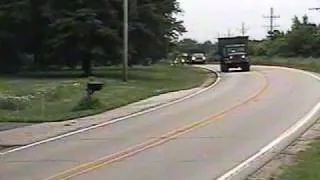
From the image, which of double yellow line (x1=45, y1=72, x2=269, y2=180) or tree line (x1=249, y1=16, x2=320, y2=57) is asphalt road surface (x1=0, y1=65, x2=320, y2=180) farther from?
tree line (x1=249, y1=16, x2=320, y2=57)

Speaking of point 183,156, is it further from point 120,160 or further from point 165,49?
point 165,49

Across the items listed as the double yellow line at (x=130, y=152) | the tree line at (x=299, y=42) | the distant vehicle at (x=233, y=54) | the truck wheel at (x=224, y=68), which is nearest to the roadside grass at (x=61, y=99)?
the double yellow line at (x=130, y=152)

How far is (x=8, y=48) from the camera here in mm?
56500

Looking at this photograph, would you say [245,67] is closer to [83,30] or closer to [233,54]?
[233,54]

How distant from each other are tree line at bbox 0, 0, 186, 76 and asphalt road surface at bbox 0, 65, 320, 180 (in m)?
20.5

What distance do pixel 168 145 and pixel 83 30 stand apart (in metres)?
32.7

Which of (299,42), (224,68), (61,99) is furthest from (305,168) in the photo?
(299,42)

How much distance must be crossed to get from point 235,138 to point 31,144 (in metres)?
4.92

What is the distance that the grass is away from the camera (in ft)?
40.9

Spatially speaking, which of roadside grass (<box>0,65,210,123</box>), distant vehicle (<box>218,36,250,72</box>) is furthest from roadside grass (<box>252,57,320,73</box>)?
roadside grass (<box>0,65,210,123</box>)

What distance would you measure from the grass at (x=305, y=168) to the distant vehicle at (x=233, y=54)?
2017 inches

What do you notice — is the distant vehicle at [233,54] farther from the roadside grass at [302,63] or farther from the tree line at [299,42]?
the tree line at [299,42]

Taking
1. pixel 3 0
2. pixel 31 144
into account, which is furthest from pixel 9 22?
pixel 31 144

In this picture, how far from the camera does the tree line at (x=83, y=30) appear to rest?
50250 mm
